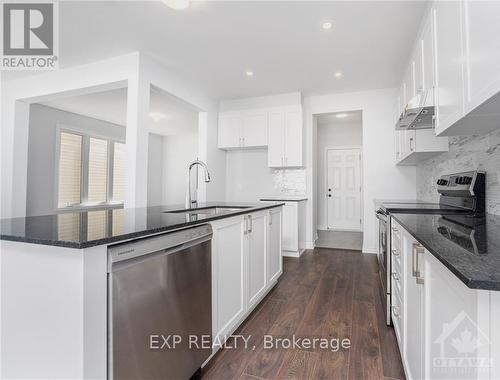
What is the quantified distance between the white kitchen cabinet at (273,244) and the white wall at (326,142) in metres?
4.20

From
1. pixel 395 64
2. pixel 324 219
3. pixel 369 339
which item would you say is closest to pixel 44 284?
pixel 369 339

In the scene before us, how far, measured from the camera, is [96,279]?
90 cm

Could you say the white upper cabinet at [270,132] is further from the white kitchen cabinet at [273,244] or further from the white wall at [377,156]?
the white kitchen cabinet at [273,244]

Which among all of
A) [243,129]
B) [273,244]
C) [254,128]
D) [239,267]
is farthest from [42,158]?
[239,267]

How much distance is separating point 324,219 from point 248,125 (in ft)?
11.1

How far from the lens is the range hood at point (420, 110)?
1857mm

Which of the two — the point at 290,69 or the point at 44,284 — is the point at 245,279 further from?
the point at 290,69

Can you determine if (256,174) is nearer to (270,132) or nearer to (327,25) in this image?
(270,132)

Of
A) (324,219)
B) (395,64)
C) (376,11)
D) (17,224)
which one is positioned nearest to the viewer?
(17,224)

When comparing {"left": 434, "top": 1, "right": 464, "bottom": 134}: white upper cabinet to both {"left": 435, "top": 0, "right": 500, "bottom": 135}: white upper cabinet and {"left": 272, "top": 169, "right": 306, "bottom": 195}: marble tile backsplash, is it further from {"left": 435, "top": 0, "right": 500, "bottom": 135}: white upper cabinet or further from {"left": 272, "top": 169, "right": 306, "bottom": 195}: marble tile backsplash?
{"left": 272, "top": 169, "right": 306, "bottom": 195}: marble tile backsplash

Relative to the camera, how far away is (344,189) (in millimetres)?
6785

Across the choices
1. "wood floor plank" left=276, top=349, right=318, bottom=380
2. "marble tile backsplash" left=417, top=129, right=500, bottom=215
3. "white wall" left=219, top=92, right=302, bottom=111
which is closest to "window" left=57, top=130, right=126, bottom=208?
"white wall" left=219, top=92, right=302, bottom=111

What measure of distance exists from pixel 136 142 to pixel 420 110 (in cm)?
278

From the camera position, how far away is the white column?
10.1 feet
